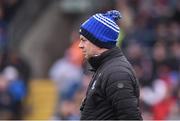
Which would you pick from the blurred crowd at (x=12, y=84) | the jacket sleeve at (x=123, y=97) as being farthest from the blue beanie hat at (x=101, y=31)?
the blurred crowd at (x=12, y=84)

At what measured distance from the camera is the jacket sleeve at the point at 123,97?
587 cm

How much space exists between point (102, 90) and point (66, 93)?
18.4ft

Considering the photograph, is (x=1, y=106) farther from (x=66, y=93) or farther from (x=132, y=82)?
(x=132, y=82)

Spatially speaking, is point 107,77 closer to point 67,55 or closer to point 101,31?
point 101,31

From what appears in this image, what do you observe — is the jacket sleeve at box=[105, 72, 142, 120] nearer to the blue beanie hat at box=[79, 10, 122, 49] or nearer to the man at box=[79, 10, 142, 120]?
the man at box=[79, 10, 142, 120]

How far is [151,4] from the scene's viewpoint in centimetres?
1497

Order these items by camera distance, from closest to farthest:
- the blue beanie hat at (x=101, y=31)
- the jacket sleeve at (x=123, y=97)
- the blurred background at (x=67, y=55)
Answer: the jacket sleeve at (x=123, y=97), the blue beanie hat at (x=101, y=31), the blurred background at (x=67, y=55)

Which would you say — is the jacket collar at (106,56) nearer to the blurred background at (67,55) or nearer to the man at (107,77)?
the man at (107,77)

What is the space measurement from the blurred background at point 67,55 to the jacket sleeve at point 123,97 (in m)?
4.56

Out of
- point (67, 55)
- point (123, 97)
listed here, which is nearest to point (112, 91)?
point (123, 97)

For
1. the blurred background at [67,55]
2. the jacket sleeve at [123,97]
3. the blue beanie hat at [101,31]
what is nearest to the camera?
the jacket sleeve at [123,97]

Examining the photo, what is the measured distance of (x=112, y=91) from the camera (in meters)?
5.91

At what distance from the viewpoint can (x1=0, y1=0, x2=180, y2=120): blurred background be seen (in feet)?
38.6

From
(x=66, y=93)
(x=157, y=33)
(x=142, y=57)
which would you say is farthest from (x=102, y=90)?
(x=157, y=33)
